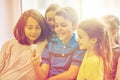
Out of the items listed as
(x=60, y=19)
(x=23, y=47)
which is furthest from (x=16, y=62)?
(x=60, y=19)

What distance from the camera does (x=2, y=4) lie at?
151cm

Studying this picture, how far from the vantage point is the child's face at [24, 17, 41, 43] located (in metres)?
1.38

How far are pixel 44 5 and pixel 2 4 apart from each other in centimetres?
34

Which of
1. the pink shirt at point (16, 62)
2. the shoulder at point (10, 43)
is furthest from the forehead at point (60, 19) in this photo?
the shoulder at point (10, 43)

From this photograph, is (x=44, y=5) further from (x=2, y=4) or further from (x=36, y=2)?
(x=2, y=4)

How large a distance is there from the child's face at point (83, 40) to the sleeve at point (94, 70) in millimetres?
91

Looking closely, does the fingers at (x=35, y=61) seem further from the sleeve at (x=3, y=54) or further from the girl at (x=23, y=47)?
the sleeve at (x=3, y=54)

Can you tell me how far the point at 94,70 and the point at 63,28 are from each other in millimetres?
307

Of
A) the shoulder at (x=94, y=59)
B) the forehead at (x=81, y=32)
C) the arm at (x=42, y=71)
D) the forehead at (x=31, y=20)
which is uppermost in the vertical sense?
the forehead at (x=31, y=20)

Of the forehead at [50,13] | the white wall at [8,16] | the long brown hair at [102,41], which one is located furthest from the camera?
the white wall at [8,16]

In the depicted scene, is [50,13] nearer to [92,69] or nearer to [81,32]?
[81,32]

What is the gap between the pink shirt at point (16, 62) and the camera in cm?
140

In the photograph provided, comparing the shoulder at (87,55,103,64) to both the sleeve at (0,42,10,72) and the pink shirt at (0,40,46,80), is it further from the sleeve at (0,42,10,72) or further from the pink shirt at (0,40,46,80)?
the sleeve at (0,42,10,72)

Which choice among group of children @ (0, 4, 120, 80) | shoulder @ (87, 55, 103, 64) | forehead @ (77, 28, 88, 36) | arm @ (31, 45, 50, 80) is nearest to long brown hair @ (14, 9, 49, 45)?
group of children @ (0, 4, 120, 80)
